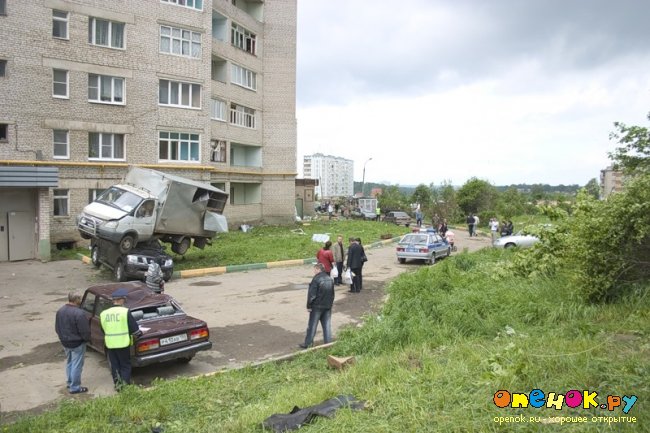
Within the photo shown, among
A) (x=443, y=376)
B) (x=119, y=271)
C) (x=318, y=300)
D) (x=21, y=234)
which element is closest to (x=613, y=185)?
(x=318, y=300)

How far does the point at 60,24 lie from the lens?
78.6 ft

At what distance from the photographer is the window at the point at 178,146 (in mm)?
27547

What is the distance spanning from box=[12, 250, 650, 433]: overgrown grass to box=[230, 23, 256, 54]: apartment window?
28.4 m

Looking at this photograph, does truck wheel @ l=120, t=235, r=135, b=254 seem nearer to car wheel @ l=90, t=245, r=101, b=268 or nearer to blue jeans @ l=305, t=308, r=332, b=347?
car wheel @ l=90, t=245, r=101, b=268

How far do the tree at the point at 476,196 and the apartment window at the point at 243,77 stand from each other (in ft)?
85.0

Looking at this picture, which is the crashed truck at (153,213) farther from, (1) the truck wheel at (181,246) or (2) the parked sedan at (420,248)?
(2) the parked sedan at (420,248)

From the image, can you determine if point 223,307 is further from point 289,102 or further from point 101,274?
point 289,102

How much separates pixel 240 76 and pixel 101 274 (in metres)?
20.2

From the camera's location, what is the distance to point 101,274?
18.3m

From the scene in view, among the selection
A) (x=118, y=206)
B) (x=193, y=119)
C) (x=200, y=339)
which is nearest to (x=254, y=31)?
(x=193, y=119)

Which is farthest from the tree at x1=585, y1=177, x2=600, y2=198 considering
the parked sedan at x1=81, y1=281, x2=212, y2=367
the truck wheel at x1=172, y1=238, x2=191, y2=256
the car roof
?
the truck wheel at x1=172, y1=238, x2=191, y2=256

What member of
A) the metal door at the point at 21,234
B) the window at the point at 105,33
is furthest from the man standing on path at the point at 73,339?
the window at the point at 105,33

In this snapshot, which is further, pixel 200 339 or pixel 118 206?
pixel 118 206

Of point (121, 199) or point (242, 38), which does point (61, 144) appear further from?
point (242, 38)
